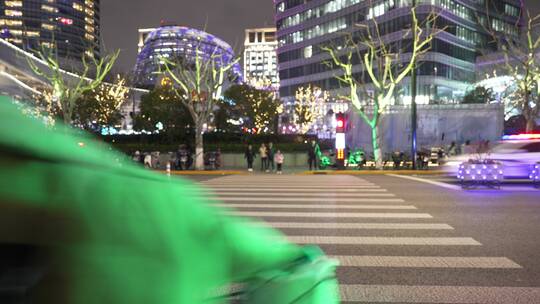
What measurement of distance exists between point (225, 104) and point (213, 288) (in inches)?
2022

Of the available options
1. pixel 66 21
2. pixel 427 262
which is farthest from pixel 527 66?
pixel 66 21

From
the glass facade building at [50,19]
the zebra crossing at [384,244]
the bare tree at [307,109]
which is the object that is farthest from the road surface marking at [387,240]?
the glass facade building at [50,19]

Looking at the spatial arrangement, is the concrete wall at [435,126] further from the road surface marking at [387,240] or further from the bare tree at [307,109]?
the bare tree at [307,109]

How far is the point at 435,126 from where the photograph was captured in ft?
113

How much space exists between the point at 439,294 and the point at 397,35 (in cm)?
7371

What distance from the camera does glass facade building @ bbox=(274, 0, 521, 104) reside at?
244 ft

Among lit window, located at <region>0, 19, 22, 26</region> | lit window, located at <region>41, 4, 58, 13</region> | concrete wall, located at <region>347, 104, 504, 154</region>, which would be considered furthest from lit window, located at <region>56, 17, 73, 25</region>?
concrete wall, located at <region>347, 104, 504, 154</region>

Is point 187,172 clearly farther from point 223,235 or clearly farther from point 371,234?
point 223,235

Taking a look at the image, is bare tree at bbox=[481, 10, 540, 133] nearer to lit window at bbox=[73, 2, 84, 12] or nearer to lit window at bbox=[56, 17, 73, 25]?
lit window at bbox=[56, 17, 73, 25]

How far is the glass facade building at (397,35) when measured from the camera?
7444 centimetres

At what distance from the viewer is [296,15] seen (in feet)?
322

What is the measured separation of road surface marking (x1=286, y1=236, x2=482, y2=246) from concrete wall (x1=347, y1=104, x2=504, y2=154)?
85.3ft

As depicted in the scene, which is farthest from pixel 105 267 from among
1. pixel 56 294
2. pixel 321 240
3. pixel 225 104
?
pixel 225 104

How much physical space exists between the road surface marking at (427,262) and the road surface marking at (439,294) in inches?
35.7
